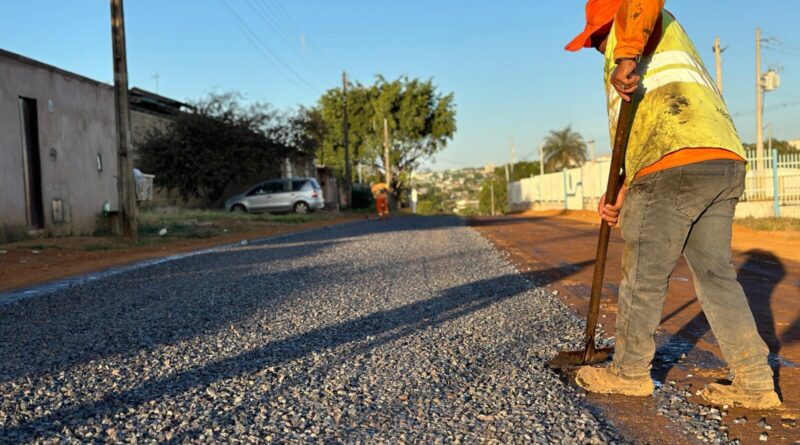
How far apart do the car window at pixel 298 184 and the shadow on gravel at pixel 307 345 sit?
24773 millimetres

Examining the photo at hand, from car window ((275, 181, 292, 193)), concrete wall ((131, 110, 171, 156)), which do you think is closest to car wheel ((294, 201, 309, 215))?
car window ((275, 181, 292, 193))

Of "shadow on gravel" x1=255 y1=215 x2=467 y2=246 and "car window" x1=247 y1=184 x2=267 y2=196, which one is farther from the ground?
"car window" x1=247 y1=184 x2=267 y2=196

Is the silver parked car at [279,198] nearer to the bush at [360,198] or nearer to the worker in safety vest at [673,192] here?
the bush at [360,198]

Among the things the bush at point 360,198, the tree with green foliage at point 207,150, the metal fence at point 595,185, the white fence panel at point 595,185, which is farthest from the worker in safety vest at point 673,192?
the bush at point 360,198

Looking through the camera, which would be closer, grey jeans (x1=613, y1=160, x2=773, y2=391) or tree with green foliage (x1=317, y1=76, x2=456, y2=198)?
grey jeans (x1=613, y1=160, x2=773, y2=391)

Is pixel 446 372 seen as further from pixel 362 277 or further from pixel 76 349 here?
pixel 362 277

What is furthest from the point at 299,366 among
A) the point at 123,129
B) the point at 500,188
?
the point at 500,188

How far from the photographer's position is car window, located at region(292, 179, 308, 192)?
31.6 m

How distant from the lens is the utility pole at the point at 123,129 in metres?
14.4

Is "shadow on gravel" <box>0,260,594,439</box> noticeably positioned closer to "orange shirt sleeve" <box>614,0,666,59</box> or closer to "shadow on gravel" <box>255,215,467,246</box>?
"orange shirt sleeve" <box>614,0,666,59</box>

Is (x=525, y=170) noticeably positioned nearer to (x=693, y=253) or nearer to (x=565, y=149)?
(x=565, y=149)

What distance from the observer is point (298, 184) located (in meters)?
31.8

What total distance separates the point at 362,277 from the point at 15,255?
6.66 metres

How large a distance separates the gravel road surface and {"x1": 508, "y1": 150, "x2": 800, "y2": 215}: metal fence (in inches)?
592
